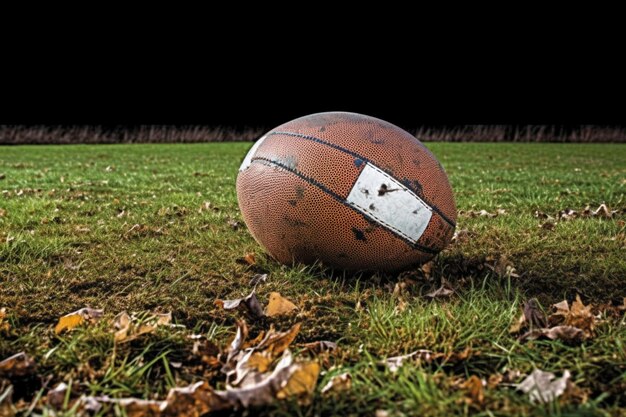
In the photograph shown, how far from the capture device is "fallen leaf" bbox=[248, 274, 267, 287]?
3.70 meters

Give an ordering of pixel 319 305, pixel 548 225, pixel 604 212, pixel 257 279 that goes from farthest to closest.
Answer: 1. pixel 604 212
2. pixel 548 225
3. pixel 257 279
4. pixel 319 305

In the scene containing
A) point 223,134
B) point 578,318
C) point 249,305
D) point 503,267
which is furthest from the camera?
point 223,134

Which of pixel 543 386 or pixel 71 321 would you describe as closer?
pixel 543 386

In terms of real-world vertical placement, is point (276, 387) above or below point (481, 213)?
above

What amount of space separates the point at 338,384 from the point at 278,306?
1003mm

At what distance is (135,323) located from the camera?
9.75ft

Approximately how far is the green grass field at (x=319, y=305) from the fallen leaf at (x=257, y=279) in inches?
2.1

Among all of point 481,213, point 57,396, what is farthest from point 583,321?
point 481,213

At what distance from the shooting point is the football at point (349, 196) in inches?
140

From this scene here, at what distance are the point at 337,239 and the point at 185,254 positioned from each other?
4.50ft

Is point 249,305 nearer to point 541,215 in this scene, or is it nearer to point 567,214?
point 541,215

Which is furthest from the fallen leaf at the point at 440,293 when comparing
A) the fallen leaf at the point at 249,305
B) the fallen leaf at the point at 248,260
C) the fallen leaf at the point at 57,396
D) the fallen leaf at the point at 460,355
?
the fallen leaf at the point at 57,396

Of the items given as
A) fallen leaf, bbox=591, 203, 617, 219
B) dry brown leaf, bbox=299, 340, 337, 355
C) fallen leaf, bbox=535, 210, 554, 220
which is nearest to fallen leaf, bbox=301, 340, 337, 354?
dry brown leaf, bbox=299, 340, 337, 355

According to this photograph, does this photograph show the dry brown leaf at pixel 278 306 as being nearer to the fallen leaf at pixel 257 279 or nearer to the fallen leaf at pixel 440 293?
the fallen leaf at pixel 257 279
